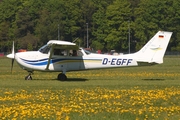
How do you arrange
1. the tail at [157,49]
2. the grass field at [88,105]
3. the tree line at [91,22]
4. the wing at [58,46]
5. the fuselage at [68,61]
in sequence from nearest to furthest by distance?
the grass field at [88,105], the wing at [58,46], the tail at [157,49], the fuselage at [68,61], the tree line at [91,22]

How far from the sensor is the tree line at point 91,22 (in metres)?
97.0

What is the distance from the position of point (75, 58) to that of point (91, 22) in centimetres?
8036

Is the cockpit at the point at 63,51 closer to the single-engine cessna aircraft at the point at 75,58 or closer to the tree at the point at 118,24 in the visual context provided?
the single-engine cessna aircraft at the point at 75,58

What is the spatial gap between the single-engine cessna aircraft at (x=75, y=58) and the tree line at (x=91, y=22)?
69012 mm

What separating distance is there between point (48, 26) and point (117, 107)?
8755cm

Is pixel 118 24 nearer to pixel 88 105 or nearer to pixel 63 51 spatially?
pixel 63 51

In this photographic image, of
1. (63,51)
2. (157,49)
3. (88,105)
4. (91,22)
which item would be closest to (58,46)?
(63,51)

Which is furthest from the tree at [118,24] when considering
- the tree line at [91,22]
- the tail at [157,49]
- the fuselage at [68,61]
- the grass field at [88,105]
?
the grass field at [88,105]

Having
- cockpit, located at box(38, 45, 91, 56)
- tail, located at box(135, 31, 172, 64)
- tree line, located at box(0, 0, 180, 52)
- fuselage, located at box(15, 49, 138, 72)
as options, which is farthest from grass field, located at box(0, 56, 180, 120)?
tree line, located at box(0, 0, 180, 52)

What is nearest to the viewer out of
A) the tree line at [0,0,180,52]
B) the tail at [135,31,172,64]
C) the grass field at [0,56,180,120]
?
the grass field at [0,56,180,120]

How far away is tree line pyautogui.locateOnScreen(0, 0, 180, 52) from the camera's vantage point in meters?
97.0

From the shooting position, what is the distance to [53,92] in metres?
17.3

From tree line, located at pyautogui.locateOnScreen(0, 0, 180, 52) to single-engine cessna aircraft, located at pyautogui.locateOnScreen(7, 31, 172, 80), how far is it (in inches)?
2717

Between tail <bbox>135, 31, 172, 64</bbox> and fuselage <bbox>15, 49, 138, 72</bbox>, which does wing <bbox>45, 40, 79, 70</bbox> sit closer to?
fuselage <bbox>15, 49, 138, 72</bbox>
